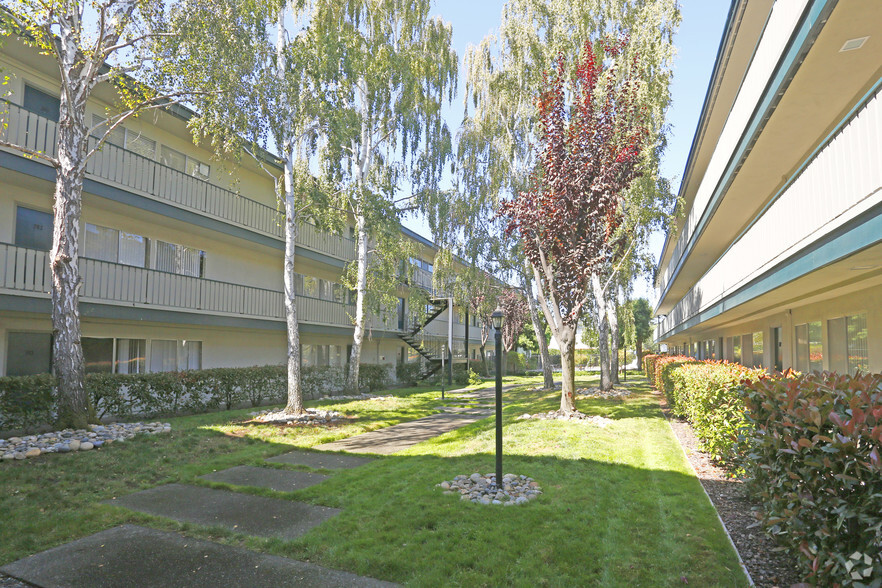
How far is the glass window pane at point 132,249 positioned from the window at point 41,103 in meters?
3.23

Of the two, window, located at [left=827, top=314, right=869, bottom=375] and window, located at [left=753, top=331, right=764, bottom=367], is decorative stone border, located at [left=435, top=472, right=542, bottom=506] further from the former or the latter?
window, located at [left=753, top=331, right=764, bottom=367]

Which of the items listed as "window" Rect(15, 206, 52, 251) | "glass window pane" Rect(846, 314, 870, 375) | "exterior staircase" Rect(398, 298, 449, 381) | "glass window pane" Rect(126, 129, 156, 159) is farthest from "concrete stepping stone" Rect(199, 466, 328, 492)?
"exterior staircase" Rect(398, 298, 449, 381)

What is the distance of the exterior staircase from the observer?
1067 inches

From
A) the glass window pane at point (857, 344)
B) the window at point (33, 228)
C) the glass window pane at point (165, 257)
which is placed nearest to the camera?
the glass window pane at point (857, 344)

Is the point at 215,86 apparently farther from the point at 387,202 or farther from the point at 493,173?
the point at 493,173

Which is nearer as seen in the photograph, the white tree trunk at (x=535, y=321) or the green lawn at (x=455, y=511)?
the green lawn at (x=455, y=511)

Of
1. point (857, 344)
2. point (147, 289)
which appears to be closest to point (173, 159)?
point (147, 289)

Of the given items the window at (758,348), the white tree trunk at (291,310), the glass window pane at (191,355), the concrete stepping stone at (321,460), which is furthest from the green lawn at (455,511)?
the window at (758,348)

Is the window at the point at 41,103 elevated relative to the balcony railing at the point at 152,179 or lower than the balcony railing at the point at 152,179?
elevated

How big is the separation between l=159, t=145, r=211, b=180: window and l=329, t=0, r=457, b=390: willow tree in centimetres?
466

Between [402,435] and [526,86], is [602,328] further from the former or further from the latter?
[402,435]

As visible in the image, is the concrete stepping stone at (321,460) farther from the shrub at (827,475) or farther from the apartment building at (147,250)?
the apartment building at (147,250)

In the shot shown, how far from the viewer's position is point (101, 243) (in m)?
13.5

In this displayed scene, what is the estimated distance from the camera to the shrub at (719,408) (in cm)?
700
